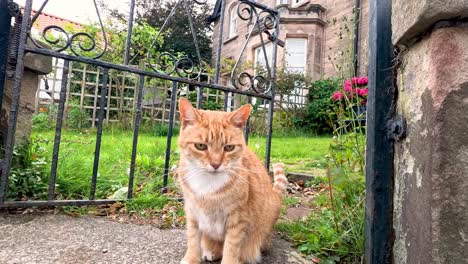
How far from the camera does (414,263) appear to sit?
1026 mm

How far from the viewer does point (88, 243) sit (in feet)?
5.19

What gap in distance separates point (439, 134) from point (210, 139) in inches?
43.5

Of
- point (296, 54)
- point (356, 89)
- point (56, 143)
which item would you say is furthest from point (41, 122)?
point (296, 54)

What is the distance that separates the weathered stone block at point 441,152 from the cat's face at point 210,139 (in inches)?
37.1

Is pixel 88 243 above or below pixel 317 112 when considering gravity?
below

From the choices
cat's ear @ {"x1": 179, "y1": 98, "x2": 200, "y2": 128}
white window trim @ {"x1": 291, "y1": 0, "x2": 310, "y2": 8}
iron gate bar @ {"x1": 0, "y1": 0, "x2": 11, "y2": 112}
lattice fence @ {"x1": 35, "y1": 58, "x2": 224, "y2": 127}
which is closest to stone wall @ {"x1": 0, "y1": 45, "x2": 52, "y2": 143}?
iron gate bar @ {"x1": 0, "y1": 0, "x2": 11, "y2": 112}

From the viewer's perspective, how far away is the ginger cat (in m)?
1.53

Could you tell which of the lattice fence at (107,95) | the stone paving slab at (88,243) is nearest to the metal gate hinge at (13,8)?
the stone paving slab at (88,243)

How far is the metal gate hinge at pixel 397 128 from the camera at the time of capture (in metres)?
1.15

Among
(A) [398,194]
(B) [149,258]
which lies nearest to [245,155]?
(B) [149,258]

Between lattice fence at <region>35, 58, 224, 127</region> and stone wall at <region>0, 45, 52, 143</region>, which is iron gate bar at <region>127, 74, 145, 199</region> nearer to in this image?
stone wall at <region>0, 45, 52, 143</region>

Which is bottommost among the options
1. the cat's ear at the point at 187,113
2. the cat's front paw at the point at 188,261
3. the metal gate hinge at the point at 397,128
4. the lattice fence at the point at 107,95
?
the cat's front paw at the point at 188,261

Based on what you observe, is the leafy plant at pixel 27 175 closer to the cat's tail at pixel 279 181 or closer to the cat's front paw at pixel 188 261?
the cat's front paw at pixel 188 261

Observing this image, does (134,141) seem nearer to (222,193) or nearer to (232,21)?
(222,193)
